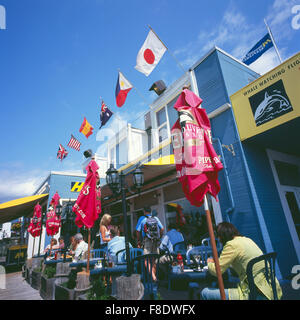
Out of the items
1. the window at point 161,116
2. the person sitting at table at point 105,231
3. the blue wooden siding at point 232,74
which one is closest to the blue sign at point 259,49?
the blue wooden siding at point 232,74

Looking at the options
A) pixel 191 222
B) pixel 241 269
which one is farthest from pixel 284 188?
pixel 241 269

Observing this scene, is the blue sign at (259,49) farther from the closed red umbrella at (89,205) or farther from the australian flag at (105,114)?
the closed red umbrella at (89,205)

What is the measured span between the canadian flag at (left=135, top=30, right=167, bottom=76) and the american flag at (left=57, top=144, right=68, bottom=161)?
9.27 m

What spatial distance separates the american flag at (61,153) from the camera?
44.5 feet

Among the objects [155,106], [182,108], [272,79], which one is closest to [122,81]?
[155,106]

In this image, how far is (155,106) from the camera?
30.6 feet

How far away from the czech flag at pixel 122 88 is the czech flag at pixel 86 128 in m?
3.00

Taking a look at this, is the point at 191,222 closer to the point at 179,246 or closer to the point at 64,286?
the point at 179,246

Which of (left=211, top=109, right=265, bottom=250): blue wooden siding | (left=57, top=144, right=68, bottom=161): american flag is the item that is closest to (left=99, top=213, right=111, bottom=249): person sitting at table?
(left=211, top=109, right=265, bottom=250): blue wooden siding

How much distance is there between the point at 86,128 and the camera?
10.6 m

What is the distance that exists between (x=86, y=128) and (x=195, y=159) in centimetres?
952

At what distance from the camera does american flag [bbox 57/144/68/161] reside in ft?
44.5
